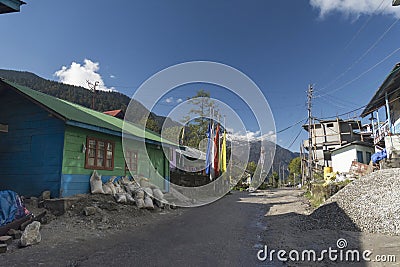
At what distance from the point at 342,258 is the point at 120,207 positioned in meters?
6.16

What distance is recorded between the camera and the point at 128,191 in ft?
31.3

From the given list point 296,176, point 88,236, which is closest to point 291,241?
point 88,236

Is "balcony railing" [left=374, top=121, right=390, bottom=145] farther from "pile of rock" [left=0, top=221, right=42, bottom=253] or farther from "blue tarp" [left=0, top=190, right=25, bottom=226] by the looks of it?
"blue tarp" [left=0, top=190, right=25, bottom=226]

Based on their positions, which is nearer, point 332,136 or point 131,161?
point 131,161

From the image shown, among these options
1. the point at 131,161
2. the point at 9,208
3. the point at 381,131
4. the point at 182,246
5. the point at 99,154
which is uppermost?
the point at 381,131

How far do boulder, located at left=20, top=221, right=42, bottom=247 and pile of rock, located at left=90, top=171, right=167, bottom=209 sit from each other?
322 centimetres

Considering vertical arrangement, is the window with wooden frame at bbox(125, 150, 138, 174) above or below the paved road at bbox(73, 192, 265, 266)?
above

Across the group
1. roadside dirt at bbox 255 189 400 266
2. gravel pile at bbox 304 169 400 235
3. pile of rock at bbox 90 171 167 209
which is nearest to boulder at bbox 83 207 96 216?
pile of rock at bbox 90 171 167 209

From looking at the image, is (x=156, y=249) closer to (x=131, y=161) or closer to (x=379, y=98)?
(x=131, y=161)

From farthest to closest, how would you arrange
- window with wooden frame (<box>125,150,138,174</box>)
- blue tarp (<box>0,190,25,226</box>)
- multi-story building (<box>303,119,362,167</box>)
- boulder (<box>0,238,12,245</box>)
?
multi-story building (<box>303,119,362,167</box>) → window with wooden frame (<box>125,150,138,174</box>) → blue tarp (<box>0,190,25,226</box>) → boulder (<box>0,238,12,245</box>)

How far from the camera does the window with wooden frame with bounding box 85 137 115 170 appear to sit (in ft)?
28.5

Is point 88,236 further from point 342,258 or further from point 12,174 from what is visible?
point 342,258

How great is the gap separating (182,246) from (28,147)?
6.20m

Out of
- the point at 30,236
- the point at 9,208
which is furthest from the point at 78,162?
the point at 30,236
